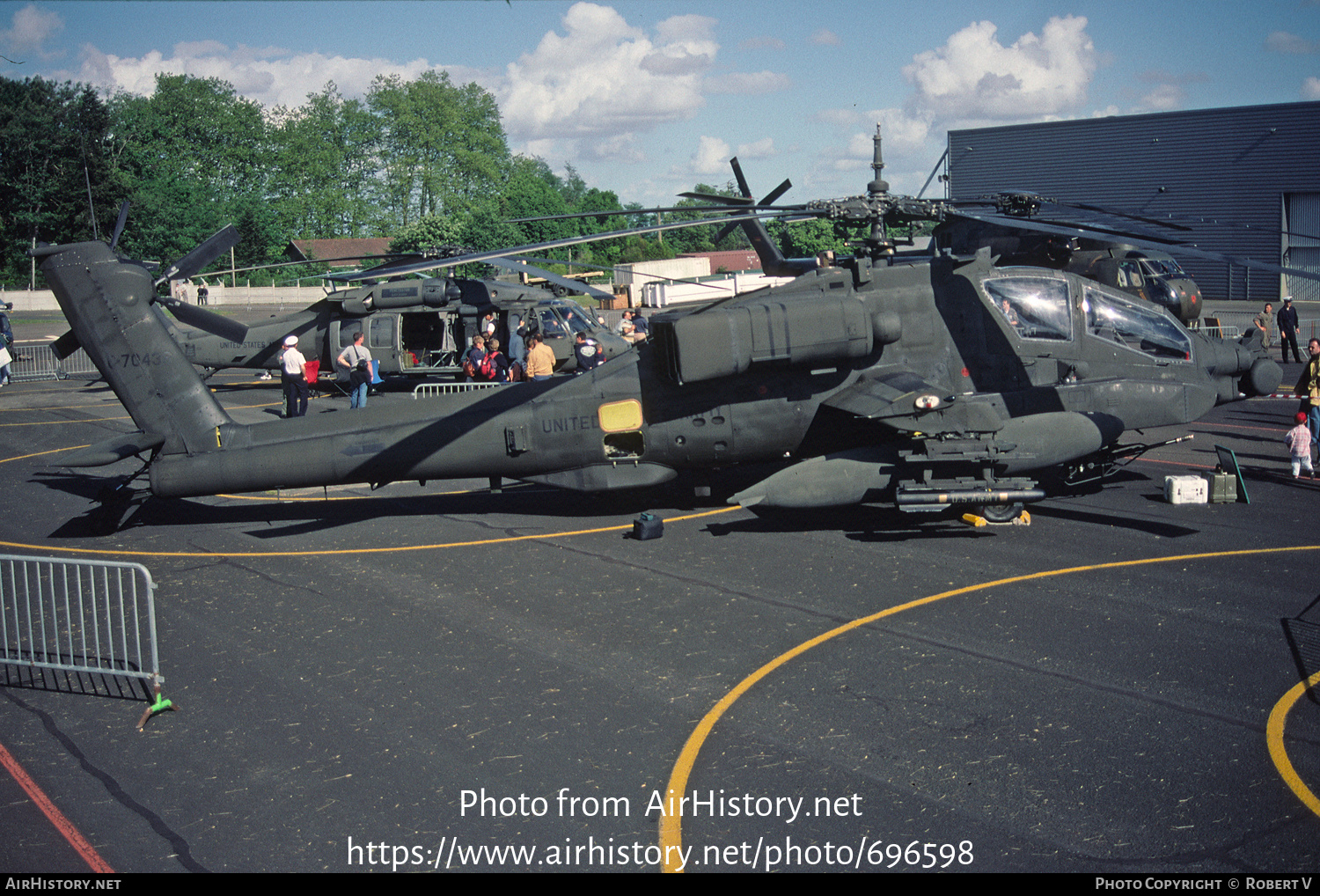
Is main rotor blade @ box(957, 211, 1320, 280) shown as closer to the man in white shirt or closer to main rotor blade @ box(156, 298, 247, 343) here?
main rotor blade @ box(156, 298, 247, 343)

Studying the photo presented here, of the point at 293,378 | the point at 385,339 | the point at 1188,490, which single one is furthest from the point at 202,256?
the point at 1188,490

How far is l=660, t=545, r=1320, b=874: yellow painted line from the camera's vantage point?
645 cm

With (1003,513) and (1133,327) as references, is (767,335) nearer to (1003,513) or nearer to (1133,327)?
(1003,513)

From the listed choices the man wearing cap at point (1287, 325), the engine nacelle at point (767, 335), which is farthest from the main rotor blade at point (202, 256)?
the man wearing cap at point (1287, 325)

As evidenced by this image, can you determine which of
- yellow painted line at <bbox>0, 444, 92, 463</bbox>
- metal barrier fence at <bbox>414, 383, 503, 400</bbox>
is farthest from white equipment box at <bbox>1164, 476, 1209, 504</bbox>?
yellow painted line at <bbox>0, 444, 92, 463</bbox>

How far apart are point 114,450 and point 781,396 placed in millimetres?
9550

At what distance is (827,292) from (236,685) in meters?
9.61

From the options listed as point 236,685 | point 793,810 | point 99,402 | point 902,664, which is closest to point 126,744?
point 236,685

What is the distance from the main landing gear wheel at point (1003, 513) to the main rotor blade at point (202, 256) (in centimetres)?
1214

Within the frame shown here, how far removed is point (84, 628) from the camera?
10156 mm

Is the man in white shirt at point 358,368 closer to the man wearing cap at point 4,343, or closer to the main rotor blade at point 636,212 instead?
the main rotor blade at point 636,212

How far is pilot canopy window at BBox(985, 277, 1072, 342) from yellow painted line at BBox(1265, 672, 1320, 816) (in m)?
6.76

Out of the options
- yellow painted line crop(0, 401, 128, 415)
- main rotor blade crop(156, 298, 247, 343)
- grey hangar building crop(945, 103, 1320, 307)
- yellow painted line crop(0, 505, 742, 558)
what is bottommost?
yellow painted line crop(0, 505, 742, 558)

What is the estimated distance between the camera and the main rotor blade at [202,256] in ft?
45.9
